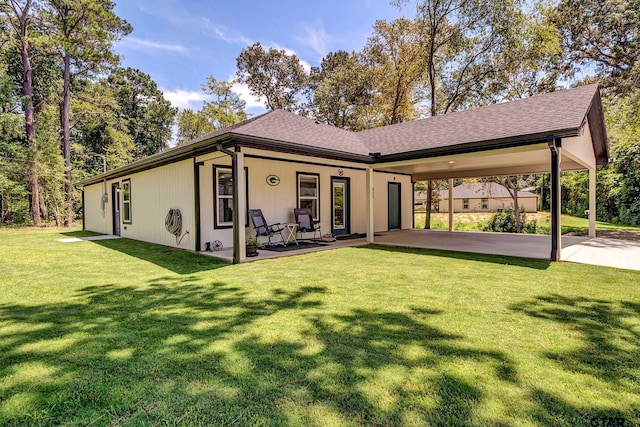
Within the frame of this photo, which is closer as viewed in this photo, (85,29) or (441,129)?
(441,129)

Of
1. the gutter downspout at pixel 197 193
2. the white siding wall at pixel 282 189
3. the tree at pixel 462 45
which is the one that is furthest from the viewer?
the tree at pixel 462 45

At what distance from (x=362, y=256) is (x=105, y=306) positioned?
4.52 metres

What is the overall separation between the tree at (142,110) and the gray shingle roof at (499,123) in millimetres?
24893

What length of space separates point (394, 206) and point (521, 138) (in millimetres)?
6688

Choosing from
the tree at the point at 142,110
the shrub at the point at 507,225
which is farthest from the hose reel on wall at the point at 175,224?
the tree at the point at 142,110

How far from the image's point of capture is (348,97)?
63.7 feet

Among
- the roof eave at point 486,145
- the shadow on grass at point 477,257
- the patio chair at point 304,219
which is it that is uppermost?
the roof eave at point 486,145

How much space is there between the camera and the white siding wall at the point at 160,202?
7617mm

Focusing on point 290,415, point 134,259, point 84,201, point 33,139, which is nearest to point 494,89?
point 134,259

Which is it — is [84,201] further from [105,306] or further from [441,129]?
[441,129]

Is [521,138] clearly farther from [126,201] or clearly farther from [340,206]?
[126,201]

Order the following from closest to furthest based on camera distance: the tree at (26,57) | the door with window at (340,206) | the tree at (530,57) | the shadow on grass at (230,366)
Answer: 1. the shadow on grass at (230,366)
2. the door with window at (340,206)
3. the tree at (530,57)
4. the tree at (26,57)

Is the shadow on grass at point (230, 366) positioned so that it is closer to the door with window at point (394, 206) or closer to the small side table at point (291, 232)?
the small side table at point (291, 232)

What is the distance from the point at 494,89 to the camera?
1581cm
